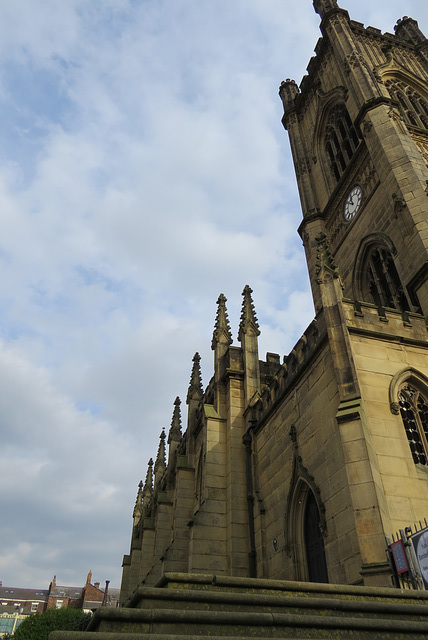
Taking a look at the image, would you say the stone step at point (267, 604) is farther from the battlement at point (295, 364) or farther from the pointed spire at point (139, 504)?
the pointed spire at point (139, 504)

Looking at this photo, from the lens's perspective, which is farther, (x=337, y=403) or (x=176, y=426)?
(x=176, y=426)

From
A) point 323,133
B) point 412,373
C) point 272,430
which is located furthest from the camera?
point 323,133

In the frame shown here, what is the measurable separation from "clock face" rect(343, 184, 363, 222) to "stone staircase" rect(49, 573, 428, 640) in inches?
763

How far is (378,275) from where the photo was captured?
20812mm

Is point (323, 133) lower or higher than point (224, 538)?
higher

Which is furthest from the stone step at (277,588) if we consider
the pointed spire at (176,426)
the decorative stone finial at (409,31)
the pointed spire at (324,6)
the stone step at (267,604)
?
the decorative stone finial at (409,31)

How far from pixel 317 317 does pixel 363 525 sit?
5645mm

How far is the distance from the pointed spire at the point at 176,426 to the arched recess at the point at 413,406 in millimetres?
18049

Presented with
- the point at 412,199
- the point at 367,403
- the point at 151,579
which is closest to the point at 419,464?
the point at 367,403

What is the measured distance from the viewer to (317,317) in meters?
13.2

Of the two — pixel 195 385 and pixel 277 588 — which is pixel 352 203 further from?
pixel 277 588

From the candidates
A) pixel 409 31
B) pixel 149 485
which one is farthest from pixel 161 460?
pixel 409 31

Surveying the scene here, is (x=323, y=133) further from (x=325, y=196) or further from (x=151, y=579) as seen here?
(x=151, y=579)

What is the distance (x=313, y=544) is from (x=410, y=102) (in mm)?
24930
